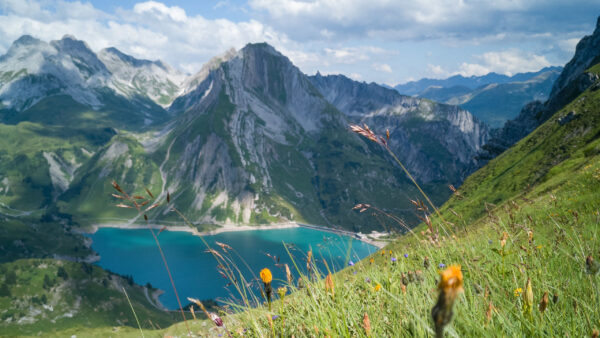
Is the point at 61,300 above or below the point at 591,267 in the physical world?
below

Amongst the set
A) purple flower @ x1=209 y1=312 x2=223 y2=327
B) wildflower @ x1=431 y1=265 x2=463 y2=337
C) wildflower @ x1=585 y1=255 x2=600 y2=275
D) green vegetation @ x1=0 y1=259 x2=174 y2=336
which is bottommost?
green vegetation @ x1=0 y1=259 x2=174 y2=336

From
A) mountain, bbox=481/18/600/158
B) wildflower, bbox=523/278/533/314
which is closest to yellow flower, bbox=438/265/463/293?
wildflower, bbox=523/278/533/314

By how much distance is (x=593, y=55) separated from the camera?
169 meters

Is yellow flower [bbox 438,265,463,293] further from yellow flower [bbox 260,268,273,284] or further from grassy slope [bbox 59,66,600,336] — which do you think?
yellow flower [bbox 260,268,273,284]

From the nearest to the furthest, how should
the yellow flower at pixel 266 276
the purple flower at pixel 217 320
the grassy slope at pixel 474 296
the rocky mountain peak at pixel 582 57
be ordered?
the grassy slope at pixel 474 296
the yellow flower at pixel 266 276
the purple flower at pixel 217 320
the rocky mountain peak at pixel 582 57

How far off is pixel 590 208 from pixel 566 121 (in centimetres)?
10355

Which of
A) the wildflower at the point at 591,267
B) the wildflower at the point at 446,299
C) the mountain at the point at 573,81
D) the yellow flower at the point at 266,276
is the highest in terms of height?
the mountain at the point at 573,81

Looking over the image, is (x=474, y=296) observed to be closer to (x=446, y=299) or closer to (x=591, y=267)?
(x=591, y=267)

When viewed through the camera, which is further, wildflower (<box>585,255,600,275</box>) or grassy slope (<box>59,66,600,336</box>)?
grassy slope (<box>59,66,600,336</box>)

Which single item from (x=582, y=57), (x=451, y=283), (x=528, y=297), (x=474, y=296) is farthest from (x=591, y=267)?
(x=582, y=57)

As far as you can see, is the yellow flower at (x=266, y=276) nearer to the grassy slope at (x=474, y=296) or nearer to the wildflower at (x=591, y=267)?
the grassy slope at (x=474, y=296)

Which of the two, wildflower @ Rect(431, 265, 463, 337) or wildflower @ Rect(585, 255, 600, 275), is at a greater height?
wildflower @ Rect(431, 265, 463, 337)

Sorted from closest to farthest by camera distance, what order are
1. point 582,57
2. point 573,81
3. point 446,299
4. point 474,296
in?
point 446,299, point 474,296, point 573,81, point 582,57

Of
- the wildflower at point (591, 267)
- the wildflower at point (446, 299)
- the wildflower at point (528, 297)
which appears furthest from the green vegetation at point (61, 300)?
the wildflower at point (446, 299)
